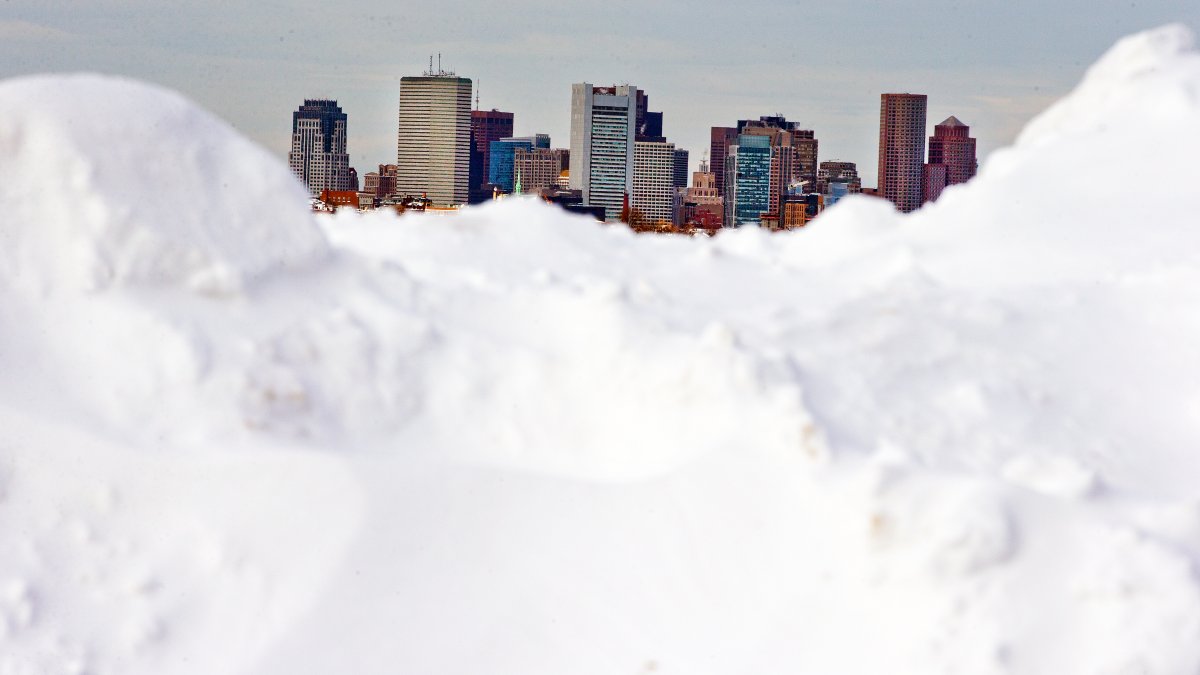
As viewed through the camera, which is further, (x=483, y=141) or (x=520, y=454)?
(x=483, y=141)

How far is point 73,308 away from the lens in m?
4.96

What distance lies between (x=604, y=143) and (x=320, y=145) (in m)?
40.4

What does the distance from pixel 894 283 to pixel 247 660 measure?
3.35 meters

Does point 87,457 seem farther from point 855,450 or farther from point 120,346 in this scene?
point 855,450

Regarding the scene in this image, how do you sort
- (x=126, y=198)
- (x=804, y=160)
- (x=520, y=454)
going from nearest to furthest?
1. (x=520, y=454)
2. (x=126, y=198)
3. (x=804, y=160)

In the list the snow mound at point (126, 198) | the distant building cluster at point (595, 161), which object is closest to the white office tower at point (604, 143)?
the distant building cluster at point (595, 161)

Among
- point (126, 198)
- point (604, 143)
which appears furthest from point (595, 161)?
point (126, 198)

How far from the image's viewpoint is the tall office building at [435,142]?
563 feet

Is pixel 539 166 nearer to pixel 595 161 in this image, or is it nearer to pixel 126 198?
pixel 595 161

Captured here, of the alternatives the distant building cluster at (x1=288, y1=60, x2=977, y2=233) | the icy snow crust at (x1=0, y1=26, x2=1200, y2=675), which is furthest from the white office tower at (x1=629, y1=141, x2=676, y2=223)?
the icy snow crust at (x1=0, y1=26, x2=1200, y2=675)

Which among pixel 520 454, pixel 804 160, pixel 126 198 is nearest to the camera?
pixel 520 454

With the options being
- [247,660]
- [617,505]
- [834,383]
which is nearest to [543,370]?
[617,505]

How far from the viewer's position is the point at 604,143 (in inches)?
6698

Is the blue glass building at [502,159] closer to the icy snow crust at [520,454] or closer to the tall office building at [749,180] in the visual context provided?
the tall office building at [749,180]
